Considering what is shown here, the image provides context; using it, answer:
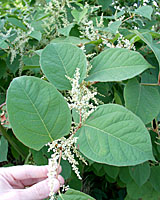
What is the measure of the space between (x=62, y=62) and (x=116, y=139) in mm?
251

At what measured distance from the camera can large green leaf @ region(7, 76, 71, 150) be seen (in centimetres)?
48

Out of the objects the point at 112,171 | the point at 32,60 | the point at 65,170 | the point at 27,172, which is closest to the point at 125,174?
the point at 112,171

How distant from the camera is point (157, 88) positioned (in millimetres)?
681

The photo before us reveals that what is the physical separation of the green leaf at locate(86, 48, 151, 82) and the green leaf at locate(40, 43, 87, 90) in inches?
1.9

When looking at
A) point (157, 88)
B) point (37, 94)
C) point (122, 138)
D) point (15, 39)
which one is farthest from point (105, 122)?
point (15, 39)

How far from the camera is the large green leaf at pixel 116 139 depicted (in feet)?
1.49

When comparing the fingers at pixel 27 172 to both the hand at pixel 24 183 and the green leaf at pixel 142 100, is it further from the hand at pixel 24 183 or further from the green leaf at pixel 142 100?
the green leaf at pixel 142 100

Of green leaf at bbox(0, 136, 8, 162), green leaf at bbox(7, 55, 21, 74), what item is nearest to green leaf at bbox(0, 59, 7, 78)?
green leaf at bbox(7, 55, 21, 74)

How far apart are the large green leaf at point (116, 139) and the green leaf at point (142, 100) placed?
0.35 ft

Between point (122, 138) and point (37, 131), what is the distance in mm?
183

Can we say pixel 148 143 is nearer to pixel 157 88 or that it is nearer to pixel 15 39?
pixel 157 88

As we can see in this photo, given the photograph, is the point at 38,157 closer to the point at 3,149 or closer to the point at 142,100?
the point at 3,149

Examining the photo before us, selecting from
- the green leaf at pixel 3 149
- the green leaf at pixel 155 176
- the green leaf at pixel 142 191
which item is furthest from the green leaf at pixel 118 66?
the green leaf at pixel 142 191

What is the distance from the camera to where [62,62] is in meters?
0.60
